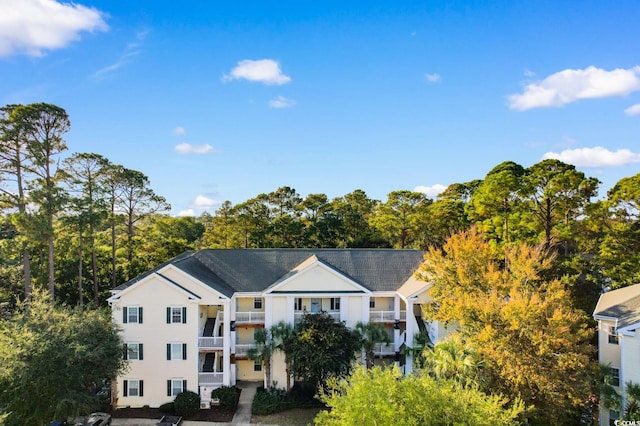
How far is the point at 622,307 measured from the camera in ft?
79.1

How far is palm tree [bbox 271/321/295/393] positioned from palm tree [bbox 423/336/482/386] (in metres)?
9.36

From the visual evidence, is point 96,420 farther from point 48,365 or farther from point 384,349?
point 384,349

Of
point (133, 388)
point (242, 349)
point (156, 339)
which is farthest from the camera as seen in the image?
point (242, 349)

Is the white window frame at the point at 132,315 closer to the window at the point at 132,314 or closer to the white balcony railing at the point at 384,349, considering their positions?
the window at the point at 132,314

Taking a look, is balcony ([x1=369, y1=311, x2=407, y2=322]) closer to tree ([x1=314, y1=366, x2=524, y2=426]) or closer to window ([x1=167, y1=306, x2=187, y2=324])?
window ([x1=167, y1=306, x2=187, y2=324])

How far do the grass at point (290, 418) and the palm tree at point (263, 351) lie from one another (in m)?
2.39

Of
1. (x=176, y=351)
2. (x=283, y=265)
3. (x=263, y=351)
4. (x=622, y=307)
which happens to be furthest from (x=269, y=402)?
(x=622, y=307)

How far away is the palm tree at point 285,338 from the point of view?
88.9 ft

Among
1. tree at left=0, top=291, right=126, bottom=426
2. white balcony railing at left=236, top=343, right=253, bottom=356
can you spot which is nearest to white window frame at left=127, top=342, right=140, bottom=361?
tree at left=0, top=291, right=126, bottom=426

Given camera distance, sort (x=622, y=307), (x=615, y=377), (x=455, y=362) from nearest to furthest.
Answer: (x=455, y=362)
(x=615, y=377)
(x=622, y=307)

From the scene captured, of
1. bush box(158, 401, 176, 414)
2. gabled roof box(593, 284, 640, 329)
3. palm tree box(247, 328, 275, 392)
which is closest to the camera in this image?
gabled roof box(593, 284, 640, 329)

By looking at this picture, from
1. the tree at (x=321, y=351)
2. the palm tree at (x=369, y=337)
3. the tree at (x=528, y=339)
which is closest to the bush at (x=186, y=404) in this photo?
the tree at (x=321, y=351)

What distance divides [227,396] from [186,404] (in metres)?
2.48

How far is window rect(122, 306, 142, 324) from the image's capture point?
27016 millimetres
